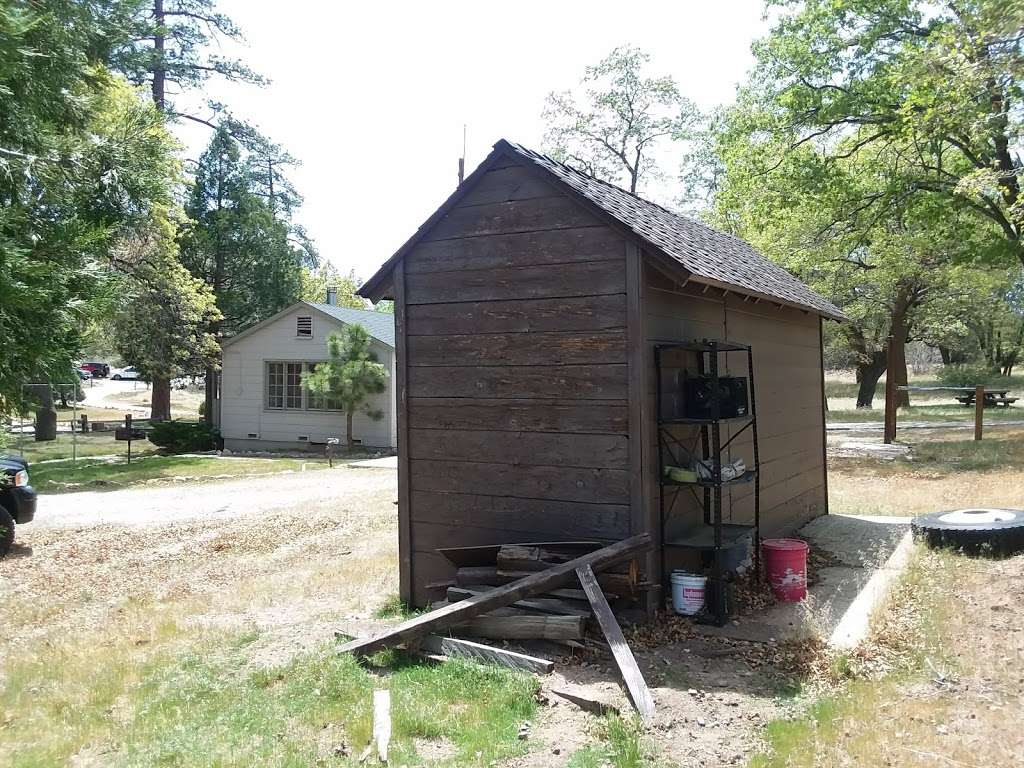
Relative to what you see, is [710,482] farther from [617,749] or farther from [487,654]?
[617,749]

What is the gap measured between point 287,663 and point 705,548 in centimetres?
319

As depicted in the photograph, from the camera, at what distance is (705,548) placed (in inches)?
248

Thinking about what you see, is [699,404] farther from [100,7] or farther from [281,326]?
[281,326]

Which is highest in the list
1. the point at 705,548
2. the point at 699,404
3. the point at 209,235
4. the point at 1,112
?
the point at 209,235

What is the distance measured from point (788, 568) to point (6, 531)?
8.83m

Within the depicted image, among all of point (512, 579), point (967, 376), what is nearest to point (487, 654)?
point (512, 579)

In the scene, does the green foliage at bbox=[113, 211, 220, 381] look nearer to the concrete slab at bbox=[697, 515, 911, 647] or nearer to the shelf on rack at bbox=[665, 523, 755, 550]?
the concrete slab at bbox=[697, 515, 911, 647]

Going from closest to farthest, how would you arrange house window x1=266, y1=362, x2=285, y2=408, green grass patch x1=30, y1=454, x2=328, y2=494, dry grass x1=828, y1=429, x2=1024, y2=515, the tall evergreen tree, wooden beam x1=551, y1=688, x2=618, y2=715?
wooden beam x1=551, y1=688, x2=618, y2=715 < dry grass x1=828, y1=429, x2=1024, y2=515 < green grass patch x1=30, y1=454, x2=328, y2=494 < house window x1=266, y1=362, x2=285, y2=408 < the tall evergreen tree

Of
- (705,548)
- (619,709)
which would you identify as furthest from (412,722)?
(705,548)

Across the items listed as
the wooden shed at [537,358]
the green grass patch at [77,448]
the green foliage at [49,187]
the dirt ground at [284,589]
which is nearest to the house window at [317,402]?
the green grass patch at [77,448]

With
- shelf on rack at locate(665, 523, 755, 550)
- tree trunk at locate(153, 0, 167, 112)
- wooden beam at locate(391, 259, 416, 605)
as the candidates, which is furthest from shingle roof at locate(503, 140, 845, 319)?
tree trunk at locate(153, 0, 167, 112)

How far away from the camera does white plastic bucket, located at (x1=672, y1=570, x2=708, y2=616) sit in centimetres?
630

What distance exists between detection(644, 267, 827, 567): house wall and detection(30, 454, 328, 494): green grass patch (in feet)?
36.9

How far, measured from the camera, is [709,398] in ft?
21.2
